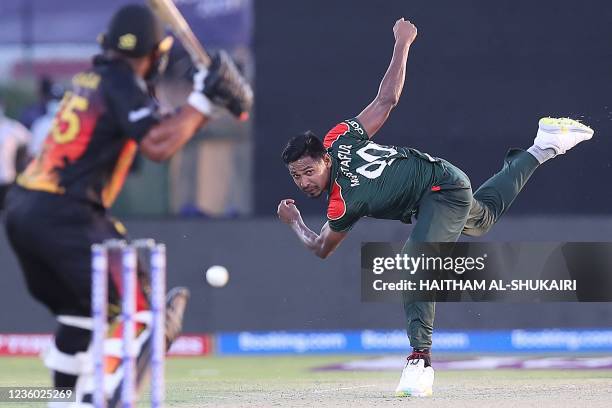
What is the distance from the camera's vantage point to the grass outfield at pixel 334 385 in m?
6.83

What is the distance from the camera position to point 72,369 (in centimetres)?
550

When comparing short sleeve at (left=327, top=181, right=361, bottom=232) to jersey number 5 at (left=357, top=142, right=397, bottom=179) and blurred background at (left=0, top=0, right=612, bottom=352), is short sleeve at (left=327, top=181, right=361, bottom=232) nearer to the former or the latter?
jersey number 5 at (left=357, top=142, right=397, bottom=179)

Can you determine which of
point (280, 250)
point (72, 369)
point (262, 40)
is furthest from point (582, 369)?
point (72, 369)

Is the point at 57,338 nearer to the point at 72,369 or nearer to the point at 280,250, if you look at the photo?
the point at 72,369

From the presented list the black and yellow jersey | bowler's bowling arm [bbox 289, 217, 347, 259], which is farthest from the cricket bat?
bowler's bowling arm [bbox 289, 217, 347, 259]

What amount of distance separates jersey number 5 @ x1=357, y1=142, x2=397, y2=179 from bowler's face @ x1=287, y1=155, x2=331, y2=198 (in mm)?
304

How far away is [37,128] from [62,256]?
6244 mm

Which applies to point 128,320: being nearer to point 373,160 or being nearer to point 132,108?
point 132,108

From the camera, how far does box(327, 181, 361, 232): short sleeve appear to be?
713 centimetres

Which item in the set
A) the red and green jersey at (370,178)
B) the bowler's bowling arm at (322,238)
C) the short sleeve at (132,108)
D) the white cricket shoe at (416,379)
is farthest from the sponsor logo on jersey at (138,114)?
the white cricket shoe at (416,379)

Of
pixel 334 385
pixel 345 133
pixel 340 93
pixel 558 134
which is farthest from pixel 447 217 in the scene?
pixel 340 93

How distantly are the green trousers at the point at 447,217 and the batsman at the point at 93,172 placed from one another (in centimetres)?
195

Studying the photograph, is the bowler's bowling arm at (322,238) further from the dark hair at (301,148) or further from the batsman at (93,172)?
the batsman at (93,172)

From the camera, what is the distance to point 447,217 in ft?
24.0
